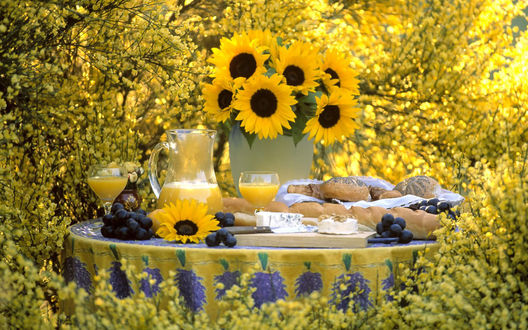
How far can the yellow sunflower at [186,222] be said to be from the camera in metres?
1.89

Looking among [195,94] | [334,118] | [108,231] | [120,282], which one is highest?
[195,94]

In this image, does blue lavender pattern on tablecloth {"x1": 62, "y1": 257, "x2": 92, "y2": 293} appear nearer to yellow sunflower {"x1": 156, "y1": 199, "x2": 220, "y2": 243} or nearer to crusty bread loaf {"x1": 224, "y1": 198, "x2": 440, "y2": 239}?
yellow sunflower {"x1": 156, "y1": 199, "x2": 220, "y2": 243}

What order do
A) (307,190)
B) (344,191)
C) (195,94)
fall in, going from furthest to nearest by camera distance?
1. (195,94)
2. (307,190)
3. (344,191)

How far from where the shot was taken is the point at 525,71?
11.9 feet

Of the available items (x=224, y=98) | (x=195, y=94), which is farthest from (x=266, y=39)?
(x=195, y=94)

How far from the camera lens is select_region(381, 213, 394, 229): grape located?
6.27ft

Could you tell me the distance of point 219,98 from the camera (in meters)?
2.61

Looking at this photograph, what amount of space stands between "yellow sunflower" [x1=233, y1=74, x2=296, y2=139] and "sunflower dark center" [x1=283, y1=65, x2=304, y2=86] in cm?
6

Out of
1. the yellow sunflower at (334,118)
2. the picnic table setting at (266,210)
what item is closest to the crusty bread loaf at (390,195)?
the picnic table setting at (266,210)

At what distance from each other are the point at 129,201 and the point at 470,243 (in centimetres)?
123

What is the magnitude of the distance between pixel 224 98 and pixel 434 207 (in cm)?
94

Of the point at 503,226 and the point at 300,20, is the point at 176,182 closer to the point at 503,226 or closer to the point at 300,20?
the point at 503,226

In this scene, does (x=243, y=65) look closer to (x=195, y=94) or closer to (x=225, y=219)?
(x=195, y=94)

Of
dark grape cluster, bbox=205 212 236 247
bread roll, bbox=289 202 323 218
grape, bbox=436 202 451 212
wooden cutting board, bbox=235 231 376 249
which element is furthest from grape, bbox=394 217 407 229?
dark grape cluster, bbox=205 212 236 247
